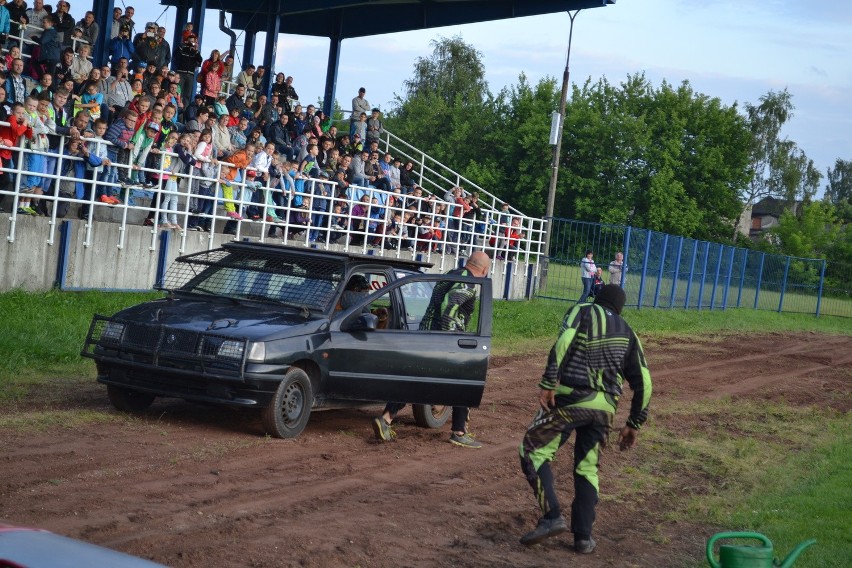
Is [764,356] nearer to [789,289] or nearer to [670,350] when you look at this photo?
[670,350]

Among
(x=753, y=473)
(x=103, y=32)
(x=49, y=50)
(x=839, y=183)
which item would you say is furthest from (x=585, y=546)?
(x=839, y=183)

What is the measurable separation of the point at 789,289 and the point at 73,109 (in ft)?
115

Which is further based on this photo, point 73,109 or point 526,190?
point 526,190

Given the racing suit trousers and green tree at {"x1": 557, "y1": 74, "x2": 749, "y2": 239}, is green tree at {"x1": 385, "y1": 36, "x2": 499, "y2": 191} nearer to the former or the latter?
green tree at {"x1": 557, "y1": 74, "x2": 749, "y2": 239}

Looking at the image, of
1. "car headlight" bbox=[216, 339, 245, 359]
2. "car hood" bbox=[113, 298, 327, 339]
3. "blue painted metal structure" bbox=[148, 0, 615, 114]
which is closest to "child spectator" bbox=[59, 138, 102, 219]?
"car hood" bbox=[113, 298, 327, 339]

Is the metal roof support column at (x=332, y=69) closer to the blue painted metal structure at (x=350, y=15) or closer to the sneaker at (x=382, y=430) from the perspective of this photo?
the blue painted metal structure at (x=350, y=15)

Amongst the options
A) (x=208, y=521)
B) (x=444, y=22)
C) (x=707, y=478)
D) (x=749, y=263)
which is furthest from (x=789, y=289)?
(x=208, y=521)

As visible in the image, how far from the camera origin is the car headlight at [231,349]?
9.32 meters

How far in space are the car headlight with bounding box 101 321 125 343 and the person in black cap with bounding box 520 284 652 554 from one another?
13.8 ft

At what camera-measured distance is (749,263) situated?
42438 mm

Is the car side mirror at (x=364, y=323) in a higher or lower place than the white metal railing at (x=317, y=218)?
lower

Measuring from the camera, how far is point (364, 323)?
9984 millimetres

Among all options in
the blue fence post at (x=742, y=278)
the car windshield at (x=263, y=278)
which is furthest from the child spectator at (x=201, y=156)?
the blue fence post at (x=742, y=278)

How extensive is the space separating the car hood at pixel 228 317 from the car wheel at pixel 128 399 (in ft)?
2.41
